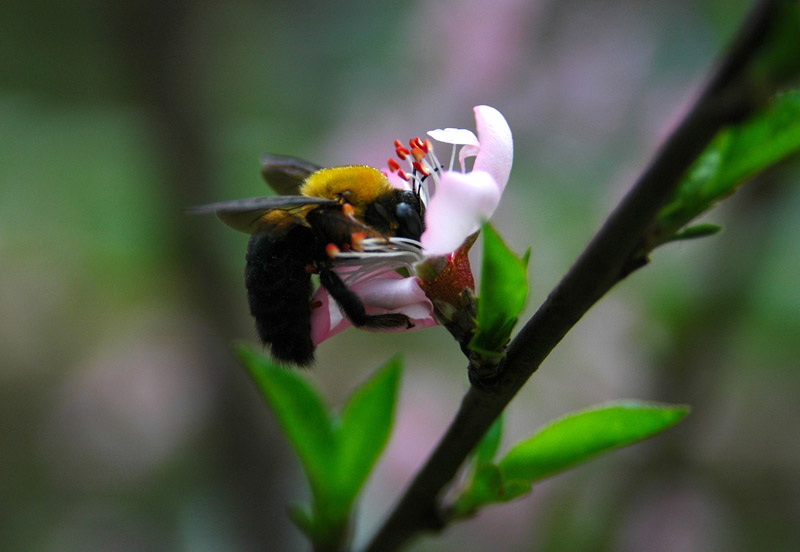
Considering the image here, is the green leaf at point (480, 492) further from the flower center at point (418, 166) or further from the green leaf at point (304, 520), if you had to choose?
the flower center at point (418, 166)

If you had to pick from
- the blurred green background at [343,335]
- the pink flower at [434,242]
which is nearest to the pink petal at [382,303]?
the pink flower at [434,242]

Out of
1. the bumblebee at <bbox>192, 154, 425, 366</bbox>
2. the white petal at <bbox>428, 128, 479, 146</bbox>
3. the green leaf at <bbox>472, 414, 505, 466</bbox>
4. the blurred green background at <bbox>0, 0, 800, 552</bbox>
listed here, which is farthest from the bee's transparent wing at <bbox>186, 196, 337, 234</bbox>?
the blurred green background at <bbox>0, 0, 800, 552</bbox>

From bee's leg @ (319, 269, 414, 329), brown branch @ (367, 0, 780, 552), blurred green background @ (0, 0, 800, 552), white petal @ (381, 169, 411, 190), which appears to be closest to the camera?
brown branch @ (367, 0, 780, 552)

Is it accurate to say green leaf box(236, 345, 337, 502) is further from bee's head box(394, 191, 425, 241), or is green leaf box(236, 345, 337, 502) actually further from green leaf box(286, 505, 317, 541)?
bee's head box(394, 191, 425, 241)

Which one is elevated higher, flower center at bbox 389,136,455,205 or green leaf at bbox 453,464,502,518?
flower center at bbox 389,136,455,205

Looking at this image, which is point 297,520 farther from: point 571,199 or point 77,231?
point 77,231

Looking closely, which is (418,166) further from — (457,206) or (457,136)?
(457,206)
